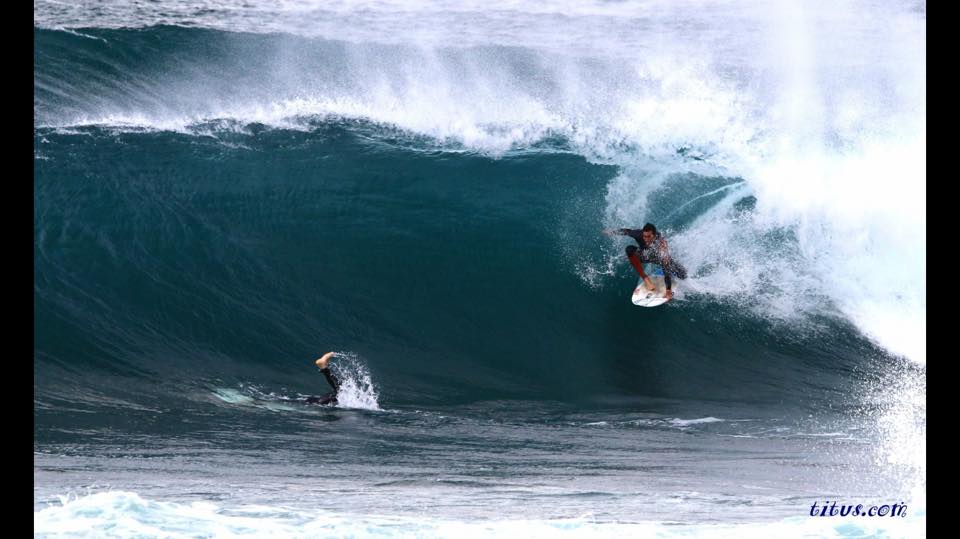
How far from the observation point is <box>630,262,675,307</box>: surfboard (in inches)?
443

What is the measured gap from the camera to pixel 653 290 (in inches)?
443

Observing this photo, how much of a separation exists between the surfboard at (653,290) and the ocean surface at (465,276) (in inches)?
11.2

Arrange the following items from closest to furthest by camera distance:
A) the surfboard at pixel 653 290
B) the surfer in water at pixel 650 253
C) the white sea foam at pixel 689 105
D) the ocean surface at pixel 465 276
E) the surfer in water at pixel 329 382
Result: the ocean surface at pixel 465 276 → the surfer in water at pixel 329 382 → the surfer in water at pixel 650 253 → the surfboard at pixel 653 290 → the white sea foam at pixel 689 105

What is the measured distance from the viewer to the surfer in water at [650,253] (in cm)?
1064

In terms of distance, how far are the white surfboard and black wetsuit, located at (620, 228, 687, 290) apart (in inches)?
2.6

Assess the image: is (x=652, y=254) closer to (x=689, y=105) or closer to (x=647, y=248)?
(x=647, y=248)

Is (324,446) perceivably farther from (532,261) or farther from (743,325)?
(743,325)

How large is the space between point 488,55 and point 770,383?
7.18 metres

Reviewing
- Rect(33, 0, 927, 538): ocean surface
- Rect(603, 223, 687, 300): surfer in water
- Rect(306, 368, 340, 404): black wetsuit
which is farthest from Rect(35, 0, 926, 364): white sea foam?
Rect(306, 368, 340, 404): black wetsuit

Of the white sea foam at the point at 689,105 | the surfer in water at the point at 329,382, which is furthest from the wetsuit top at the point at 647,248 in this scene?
the surfer in water at the point at 329,382

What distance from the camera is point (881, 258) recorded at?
12.6 m

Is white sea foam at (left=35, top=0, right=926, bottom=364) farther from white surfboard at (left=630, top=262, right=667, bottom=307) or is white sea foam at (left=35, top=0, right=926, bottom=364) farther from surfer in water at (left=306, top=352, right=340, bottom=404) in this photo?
surfer in water at (left=306, top=352, right=340, bottom=404)

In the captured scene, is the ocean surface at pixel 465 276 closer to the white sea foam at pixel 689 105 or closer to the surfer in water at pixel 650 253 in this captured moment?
the white sea foam at pixel 689 105
